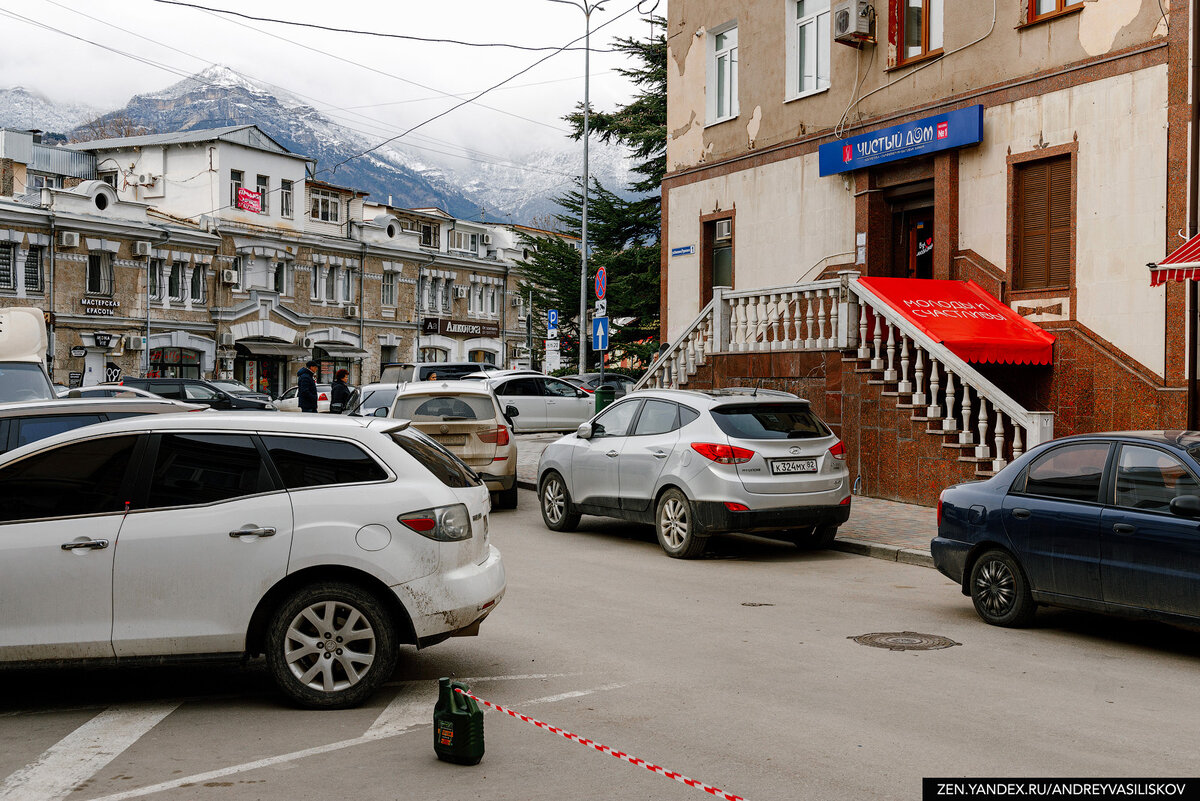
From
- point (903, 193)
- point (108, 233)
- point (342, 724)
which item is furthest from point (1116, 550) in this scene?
point (108, 233)

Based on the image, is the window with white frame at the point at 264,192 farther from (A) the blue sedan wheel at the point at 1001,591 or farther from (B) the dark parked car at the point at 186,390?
(A) the blue sedan wheel at the point at 1001,591

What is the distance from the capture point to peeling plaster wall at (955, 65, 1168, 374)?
1435 cm

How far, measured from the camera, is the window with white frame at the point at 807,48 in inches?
780

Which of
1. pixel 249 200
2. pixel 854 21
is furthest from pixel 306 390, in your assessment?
pixel 249 200

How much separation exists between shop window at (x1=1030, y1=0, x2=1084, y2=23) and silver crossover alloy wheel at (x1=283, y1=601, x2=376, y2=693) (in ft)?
44.7

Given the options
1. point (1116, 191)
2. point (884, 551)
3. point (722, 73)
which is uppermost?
point (722, 73)

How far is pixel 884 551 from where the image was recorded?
1193cm

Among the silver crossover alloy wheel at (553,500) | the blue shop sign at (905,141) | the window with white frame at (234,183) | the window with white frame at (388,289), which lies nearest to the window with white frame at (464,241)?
the window with white frame at (388,289)

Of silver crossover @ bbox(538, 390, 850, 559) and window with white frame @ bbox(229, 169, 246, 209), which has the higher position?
window with white frame @ bbox(229, 169, 246, 209)

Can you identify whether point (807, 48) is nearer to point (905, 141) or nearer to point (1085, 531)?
point (905, 141)

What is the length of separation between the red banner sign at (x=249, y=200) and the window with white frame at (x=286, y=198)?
1934mm

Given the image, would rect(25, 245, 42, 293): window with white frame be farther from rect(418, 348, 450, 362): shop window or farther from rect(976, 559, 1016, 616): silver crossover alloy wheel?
rect(976, 559, 1016, 616): silver crossover alloy wheel

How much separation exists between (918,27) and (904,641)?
13.0 metres

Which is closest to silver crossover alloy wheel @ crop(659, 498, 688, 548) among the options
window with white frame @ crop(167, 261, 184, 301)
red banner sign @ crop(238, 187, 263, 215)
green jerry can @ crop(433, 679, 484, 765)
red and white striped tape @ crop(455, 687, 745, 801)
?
red and white striped tape @ crop(455, 687, 745, 801)
